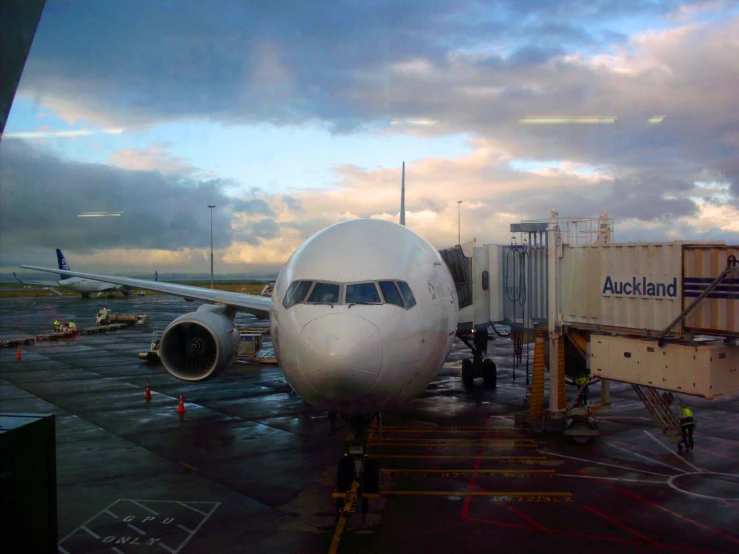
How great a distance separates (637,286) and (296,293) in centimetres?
870

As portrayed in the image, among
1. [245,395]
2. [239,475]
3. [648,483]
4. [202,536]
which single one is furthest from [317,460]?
[245,395]

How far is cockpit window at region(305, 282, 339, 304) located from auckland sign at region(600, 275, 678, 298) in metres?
8.07

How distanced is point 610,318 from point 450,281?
4767mm

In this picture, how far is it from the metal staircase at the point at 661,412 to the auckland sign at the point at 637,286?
2.33m

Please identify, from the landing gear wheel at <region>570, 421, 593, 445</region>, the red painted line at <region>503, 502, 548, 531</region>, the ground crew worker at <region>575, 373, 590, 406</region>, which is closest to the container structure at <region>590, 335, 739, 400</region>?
the landing gear wheel at <region>570, 421, 593, 445</region>

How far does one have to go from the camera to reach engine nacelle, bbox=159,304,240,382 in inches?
640

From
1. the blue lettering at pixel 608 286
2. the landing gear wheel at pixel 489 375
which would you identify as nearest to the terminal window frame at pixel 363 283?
the blue lettering at pixel 608 286

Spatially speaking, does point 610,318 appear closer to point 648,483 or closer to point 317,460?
point 648,483

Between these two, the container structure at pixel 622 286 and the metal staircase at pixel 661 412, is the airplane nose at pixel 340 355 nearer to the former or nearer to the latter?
the container structure at pixel 622 286

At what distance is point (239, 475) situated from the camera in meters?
12.9

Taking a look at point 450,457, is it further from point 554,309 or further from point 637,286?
point 637,286

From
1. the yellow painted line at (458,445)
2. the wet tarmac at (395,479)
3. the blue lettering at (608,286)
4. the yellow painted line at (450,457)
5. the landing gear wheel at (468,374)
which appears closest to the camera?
the wet tarmac at (395,479)

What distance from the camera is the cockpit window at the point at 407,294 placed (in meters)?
10.0

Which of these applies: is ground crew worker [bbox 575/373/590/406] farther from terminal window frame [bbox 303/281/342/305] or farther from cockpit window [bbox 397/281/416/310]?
terminal window frame [bbox 303/281/342/305]
